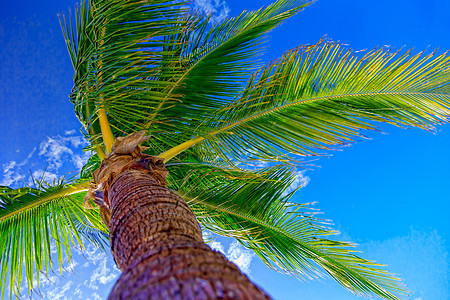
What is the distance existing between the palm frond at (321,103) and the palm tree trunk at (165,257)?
175 centimetres

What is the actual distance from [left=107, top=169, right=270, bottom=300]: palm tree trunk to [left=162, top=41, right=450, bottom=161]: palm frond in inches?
69.1

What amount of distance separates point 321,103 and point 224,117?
101cm

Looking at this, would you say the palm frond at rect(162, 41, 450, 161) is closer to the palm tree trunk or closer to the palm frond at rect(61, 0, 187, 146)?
the palm frond at rect(61, 0, 187, 146)

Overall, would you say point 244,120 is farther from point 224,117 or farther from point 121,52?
point 121,52

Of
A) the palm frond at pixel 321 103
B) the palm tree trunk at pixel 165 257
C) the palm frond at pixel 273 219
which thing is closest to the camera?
the palm tree trunk at pixel 165 257

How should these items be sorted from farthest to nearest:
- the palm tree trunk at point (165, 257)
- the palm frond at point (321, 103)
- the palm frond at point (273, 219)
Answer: the palm frond at point (273, 219) < the palm frond at point (321, 103) < the palm tree trunk at point (165, 257)

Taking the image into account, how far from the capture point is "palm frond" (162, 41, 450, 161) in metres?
2.89

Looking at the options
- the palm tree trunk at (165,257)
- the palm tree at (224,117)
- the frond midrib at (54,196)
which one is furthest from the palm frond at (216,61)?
the palm tree trunk at (165,257)

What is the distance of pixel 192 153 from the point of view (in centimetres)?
416

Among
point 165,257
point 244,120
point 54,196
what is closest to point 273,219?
point 244,120

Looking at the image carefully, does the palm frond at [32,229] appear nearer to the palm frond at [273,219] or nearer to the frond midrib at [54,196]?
the frond midrib at [54,196]

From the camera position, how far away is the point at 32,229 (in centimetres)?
325

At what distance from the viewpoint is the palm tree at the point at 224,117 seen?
2912mm

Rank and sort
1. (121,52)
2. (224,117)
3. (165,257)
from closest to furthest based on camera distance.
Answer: (165,257)
(121,52)
(224,117)
